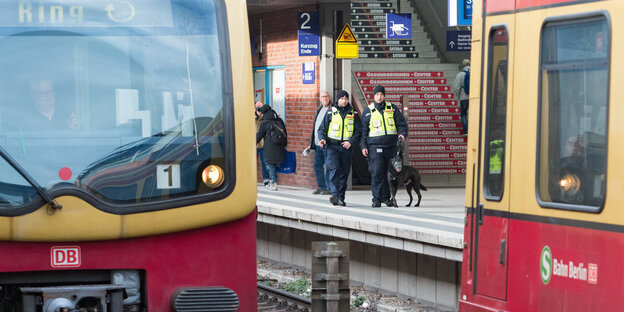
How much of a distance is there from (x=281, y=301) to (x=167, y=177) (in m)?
5.85

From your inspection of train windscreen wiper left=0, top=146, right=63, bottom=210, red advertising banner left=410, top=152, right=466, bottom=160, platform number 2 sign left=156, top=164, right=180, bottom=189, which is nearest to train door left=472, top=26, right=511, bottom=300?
platform number 2 sign left=156, top=164, right=180, bottom=189

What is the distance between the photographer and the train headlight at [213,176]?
700 centimetres

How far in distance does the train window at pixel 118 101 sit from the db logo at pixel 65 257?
32 cm

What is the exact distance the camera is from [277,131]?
2070cm

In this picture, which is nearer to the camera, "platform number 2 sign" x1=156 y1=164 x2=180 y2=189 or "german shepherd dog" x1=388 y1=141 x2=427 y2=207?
"platform number 2 sign" x1=156 y1=164 x2=180 y2=189

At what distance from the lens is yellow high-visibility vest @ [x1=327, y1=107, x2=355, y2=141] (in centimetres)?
1703

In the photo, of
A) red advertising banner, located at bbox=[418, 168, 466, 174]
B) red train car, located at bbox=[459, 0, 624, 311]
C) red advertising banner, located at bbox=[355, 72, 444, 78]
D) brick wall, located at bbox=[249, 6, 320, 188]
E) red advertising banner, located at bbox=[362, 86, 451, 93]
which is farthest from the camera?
red advertising banner, located at bbox=[355, 72, 444, 78]

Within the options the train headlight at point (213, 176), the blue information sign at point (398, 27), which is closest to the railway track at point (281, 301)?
the train headlight at point (213, 176)

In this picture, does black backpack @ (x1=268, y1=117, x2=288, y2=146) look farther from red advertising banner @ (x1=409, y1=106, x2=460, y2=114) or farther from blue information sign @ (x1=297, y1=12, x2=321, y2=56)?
red advertising banner @ (x1=409, y1=106, x2=460, y2=114)

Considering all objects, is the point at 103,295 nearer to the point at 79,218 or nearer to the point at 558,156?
the point at 79,218

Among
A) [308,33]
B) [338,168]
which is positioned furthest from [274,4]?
[338,168]

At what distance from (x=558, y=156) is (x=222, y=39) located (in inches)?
83.0

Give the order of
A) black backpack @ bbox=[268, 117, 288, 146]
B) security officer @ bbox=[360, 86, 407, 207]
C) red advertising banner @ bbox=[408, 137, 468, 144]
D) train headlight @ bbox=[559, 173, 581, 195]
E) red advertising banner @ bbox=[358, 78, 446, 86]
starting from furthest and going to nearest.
Answer: red advertising banner @ bbox=[358, 78, 446, 86] → red advertising banner @ bbox=[408, 137, 468, 144] → black backpack @ bbox=[268, 117, 288, 146] → security officer @ bbox=[360, 86, 407, 207] → train headlight @ bbox=[559, 173, 581, 195]

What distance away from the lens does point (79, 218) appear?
669 centimetres
